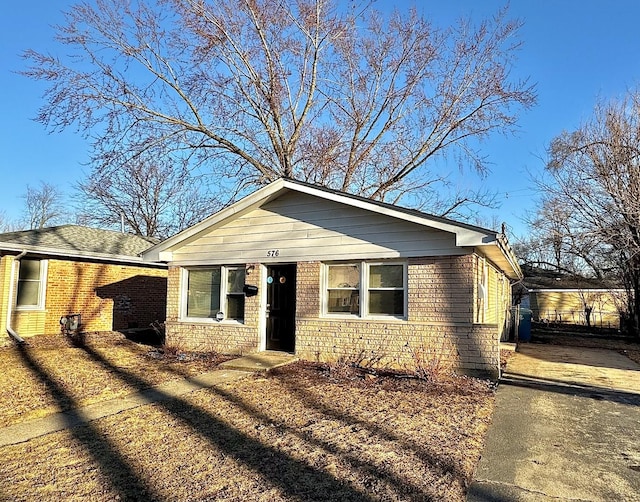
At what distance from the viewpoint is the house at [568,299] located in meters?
27.8

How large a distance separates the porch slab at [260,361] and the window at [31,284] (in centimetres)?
739

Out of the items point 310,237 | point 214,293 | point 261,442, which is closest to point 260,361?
point 214,293

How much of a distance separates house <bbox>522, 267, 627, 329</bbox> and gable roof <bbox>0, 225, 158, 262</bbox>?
2276cm

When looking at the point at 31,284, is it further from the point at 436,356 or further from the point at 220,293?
the point at 436,356

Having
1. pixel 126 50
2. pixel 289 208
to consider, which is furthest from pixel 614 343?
pixel 126 50

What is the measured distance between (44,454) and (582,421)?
20.7 feet

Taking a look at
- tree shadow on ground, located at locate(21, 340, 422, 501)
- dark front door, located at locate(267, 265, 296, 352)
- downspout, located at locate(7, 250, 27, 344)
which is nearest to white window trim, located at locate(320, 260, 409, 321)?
dark front door, located at locate(267, 265, 296, 352)

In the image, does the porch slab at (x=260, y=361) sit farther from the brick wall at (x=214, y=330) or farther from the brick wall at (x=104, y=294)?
the brick wall at (x=104, y=294)

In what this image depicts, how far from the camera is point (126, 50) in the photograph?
1628 cm

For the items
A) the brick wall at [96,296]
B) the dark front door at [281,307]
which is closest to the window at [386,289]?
the dark front door at [281,307]

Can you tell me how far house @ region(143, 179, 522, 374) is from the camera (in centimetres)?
843

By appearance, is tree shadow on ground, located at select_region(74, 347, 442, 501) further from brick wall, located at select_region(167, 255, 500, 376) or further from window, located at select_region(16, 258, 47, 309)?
window, located at select_region(16, 258, 47, 309)

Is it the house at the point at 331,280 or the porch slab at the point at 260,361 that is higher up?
the house at the point at 331,280

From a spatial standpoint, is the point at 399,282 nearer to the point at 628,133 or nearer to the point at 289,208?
the point at 289,208
